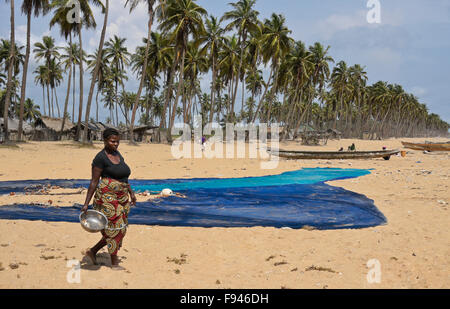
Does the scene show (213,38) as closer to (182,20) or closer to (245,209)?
(182,20)

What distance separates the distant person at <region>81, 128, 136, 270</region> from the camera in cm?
394

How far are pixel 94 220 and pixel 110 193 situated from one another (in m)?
0.35

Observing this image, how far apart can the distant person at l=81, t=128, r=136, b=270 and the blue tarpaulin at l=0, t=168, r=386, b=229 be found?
2173mm

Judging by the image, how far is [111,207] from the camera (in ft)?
12.9

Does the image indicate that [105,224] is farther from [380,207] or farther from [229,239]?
[380,207]

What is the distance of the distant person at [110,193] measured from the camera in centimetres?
394

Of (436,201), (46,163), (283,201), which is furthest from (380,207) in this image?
(46,163)

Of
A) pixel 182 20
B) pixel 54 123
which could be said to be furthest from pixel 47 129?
pixel 182 20

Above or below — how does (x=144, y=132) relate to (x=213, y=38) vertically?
below

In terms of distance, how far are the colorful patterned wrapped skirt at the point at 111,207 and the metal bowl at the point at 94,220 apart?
64 mm

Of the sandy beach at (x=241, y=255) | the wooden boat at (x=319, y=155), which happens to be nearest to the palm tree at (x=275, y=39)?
the wooden boat at (x=319, y=155)
